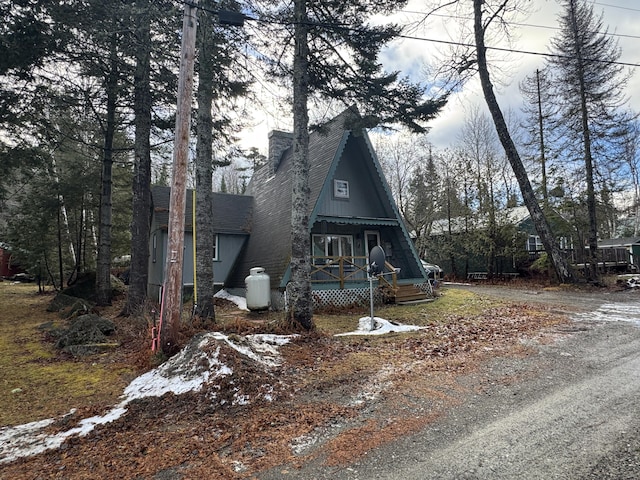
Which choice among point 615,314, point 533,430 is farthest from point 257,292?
point 615,314

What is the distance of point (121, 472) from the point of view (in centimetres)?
275

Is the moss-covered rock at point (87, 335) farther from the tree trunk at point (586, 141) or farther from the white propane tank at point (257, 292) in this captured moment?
the tree trunk at point (586, 141)

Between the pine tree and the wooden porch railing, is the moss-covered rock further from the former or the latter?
the pine tree

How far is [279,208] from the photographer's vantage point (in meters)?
14.5

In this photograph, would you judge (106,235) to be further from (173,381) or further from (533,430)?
(533,430)

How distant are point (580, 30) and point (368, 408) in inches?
924

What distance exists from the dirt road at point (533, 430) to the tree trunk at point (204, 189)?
5.36 metres

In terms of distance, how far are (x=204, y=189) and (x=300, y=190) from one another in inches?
86.9

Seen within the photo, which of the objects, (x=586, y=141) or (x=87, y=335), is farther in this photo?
(x=586, y=141)

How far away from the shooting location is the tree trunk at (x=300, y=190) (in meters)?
7.45

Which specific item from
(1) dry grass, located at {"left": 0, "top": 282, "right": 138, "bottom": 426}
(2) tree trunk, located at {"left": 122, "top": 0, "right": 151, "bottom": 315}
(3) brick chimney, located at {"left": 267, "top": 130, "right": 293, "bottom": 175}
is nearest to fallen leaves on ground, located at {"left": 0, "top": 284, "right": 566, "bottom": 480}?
(1) dry grass, located at {"left": 0, "top": 282, "right": 138, "bottom": 426}

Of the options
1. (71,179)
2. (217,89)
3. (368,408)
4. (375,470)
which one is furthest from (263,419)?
(71,179)

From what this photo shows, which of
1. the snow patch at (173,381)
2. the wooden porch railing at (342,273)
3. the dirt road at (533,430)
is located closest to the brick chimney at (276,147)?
the wooden porch railing at (342,273)

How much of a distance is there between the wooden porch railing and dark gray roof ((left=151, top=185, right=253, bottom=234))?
5.15 m
